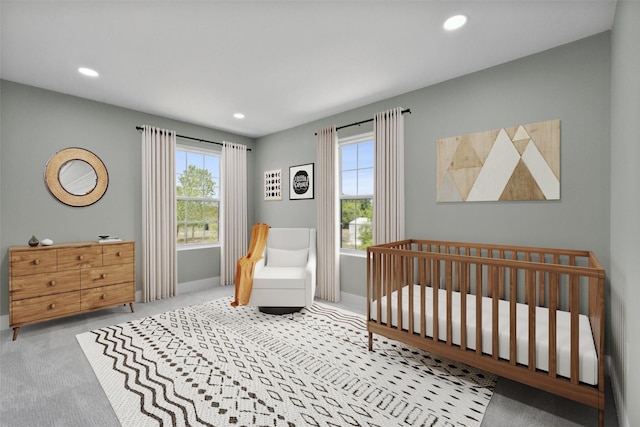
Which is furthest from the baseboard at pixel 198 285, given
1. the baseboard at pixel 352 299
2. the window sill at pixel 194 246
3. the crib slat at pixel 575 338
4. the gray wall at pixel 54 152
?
the crib slat at pixel 575 338

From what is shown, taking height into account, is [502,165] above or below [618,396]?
above

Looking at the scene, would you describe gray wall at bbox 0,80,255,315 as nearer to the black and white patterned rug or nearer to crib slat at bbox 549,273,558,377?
the black and white patterned rug

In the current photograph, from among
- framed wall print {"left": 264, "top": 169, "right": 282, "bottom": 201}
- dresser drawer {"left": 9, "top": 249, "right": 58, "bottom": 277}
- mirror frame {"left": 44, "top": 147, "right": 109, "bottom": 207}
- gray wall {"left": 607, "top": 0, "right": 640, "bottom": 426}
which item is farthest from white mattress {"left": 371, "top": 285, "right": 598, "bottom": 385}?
mirror frame {"left": 44, "top": 147, "right": 109, "bottom": 207}

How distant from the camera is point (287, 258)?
144 inches

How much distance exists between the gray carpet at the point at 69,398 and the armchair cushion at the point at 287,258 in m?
1.99

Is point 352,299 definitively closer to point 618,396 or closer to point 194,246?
point 618,396

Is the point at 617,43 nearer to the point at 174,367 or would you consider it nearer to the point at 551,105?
the point at 551,105

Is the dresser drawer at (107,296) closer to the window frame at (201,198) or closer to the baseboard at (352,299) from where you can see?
the window frame at (201,198)

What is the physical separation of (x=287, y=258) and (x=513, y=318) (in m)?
2.53

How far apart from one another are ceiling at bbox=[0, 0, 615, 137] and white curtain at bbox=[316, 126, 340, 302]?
73cm

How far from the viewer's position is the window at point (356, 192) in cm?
355

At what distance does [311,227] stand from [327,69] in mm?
2163

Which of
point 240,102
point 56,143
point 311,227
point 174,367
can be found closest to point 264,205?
point 311,227

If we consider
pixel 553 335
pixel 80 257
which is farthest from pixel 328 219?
pixel 80 257
